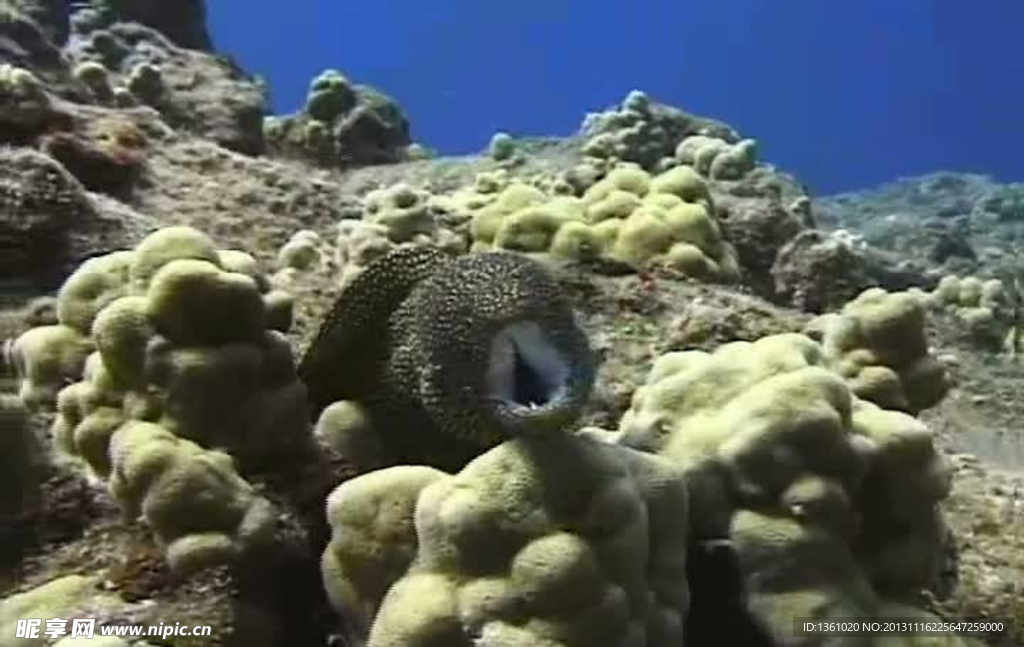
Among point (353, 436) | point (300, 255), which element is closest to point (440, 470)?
point (353, 436)

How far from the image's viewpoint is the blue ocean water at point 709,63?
428ft

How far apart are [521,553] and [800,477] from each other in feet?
2.44

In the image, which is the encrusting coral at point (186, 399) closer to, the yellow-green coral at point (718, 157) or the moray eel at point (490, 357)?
the moray eel at point (490, 357)

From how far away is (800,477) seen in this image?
8.67 feet

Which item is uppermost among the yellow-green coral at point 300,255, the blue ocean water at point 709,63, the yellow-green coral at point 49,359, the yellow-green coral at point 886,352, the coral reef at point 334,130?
the blue ocean water at point 709,63

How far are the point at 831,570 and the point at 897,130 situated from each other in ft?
506

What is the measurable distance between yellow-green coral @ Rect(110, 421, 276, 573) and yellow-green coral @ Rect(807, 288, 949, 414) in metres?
1.79

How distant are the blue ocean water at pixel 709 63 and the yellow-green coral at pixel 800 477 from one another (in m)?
123

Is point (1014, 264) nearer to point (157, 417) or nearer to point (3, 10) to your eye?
point (3, 10)

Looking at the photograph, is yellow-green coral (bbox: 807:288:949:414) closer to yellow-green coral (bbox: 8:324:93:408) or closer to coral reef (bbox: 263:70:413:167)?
yellow-green coral (bbox: 8:324:93:408)

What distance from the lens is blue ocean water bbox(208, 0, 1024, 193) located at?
130500 millimetres

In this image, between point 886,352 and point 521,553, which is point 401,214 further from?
point 521,553

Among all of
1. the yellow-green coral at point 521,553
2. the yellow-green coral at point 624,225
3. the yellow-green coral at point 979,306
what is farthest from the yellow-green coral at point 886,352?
the yellow-green coral at point 979,306

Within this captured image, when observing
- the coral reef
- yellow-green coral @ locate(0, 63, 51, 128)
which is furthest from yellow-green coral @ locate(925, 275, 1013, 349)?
yellow-green coral @ locate(0, 63, 51, 128)
